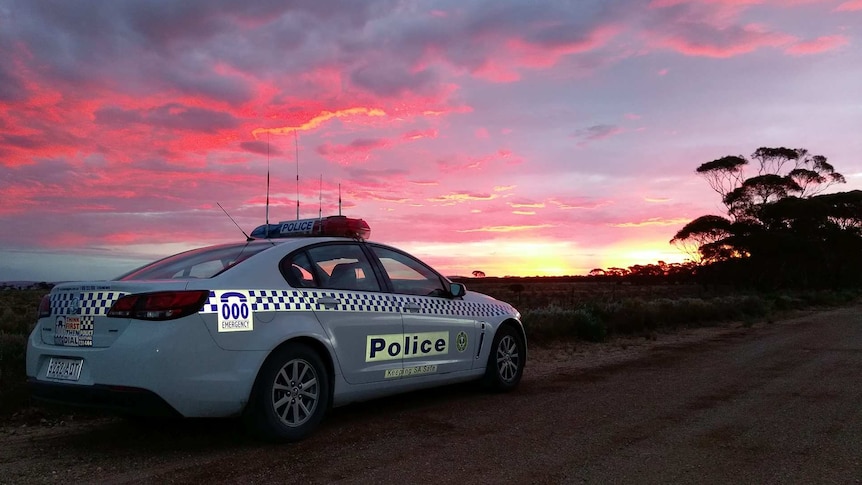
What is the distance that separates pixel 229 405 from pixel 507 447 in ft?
6.47

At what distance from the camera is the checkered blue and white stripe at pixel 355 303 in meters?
4.75

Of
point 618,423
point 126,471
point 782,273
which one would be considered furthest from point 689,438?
point 782,273

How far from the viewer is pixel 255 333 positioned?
4621mm

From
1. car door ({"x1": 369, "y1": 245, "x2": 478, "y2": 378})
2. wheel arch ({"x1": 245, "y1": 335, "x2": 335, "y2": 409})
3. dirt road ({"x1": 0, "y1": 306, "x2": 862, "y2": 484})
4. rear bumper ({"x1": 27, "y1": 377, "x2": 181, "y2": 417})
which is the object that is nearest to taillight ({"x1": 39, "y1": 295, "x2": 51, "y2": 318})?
rear bumper ({"x1": 27, "y1": 377, "x2": 181, "y2": 417})

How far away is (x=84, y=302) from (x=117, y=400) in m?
0.77

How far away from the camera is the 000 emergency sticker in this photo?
14.7ft

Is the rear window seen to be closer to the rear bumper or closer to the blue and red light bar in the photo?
the blue and red light bar

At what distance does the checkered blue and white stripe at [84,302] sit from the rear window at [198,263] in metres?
0.40

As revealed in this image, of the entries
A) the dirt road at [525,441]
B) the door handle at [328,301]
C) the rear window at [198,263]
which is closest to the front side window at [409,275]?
the door handle at [328,301]

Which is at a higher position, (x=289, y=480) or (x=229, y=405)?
(x=229, y=405)

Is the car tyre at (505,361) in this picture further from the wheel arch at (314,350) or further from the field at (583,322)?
the field at (583,322)

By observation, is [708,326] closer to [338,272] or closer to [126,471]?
[338,272]

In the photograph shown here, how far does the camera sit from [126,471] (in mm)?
4223

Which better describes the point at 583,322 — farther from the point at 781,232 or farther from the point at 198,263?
the point at 781,232
